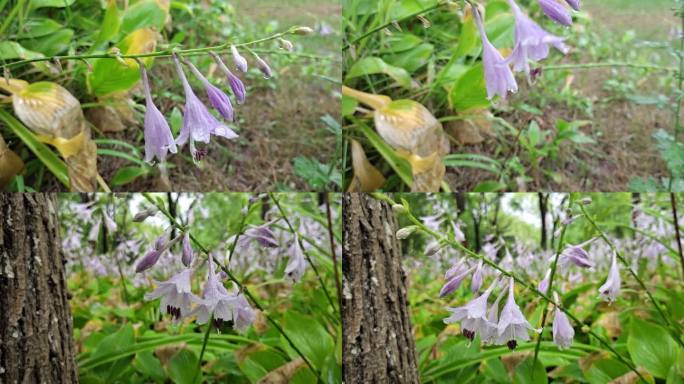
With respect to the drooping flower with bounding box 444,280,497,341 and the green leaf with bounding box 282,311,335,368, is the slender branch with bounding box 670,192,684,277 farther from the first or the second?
the green leaf with bounding box 282,311,335,368

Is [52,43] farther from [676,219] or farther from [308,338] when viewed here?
[676,219]

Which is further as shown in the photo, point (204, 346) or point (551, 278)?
point (204, 346)

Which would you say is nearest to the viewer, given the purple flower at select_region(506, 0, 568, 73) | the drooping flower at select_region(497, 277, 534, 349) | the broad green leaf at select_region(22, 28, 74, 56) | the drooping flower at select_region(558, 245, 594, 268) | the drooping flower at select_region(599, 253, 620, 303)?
the purple flower at select_region(506, 0, 568, 73)

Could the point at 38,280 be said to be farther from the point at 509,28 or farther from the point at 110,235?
the point at 509,28

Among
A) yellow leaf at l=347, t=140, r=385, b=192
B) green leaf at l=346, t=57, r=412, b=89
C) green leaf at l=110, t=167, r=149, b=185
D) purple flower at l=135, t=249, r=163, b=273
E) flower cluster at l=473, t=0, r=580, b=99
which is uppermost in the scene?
green leaf at l=346, t=57, r=412, b=89

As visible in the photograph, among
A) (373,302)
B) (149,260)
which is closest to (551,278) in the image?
(373,302)

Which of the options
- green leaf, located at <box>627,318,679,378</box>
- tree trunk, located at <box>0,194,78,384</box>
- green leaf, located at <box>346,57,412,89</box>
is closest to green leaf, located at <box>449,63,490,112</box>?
green leaf, located at <box>346,57,412,89</box>

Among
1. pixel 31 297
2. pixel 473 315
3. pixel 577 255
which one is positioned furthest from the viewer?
pixel 31 297

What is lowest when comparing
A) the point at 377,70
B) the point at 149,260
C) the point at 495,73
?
the point at 149,260
